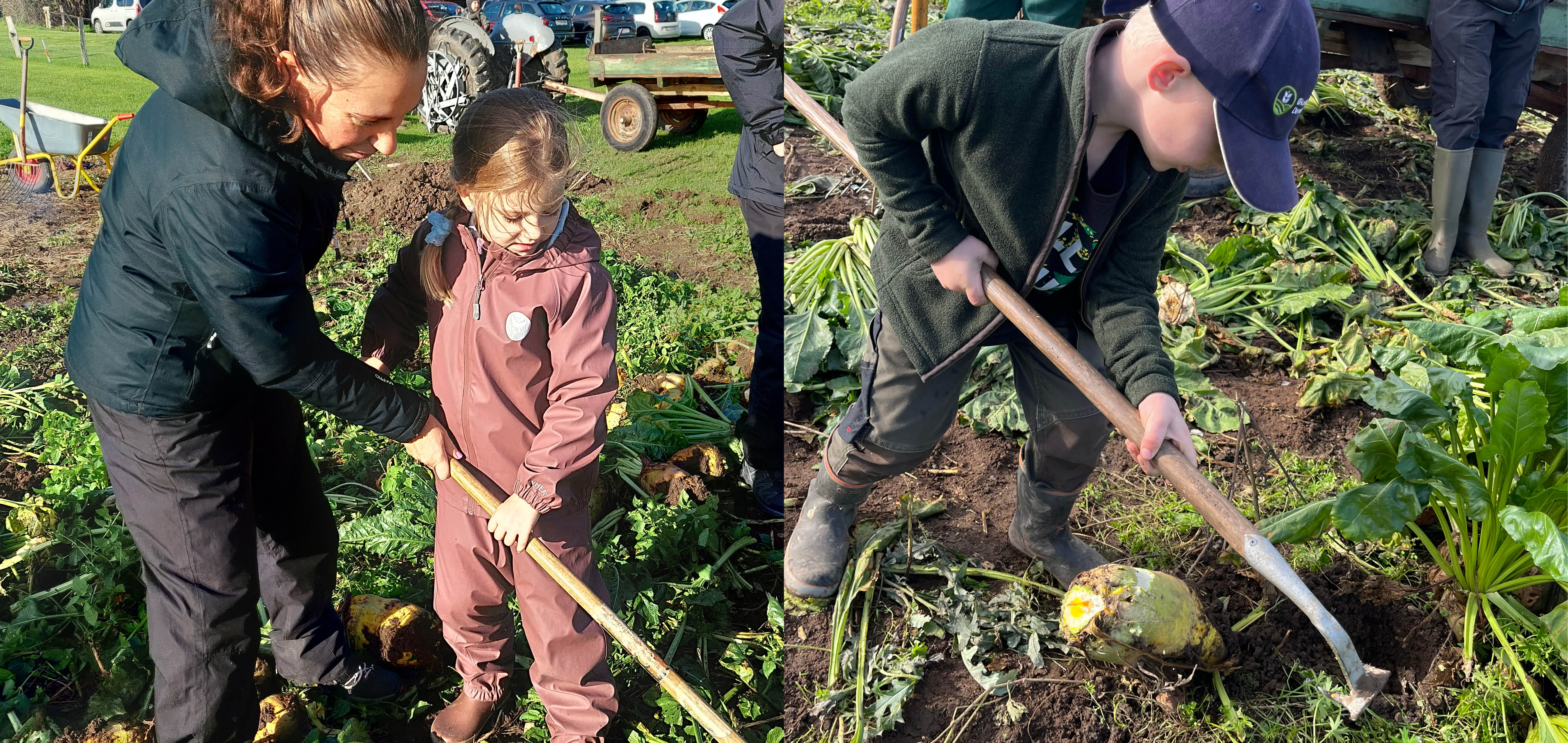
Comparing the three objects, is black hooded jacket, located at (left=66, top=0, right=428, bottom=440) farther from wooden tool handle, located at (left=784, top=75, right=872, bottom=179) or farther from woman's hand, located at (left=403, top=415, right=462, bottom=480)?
wooden tool handle, located at (left=784, top=75, right=872, bottom=179)

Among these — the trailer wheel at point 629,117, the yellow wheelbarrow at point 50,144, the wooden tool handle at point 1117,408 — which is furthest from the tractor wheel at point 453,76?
the wooden tool handle at point 1117,408

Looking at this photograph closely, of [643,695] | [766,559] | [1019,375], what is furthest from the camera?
[1019,375]

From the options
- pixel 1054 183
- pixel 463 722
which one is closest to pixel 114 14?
pixel 463 722

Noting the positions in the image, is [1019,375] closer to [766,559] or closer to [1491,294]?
[766,559]

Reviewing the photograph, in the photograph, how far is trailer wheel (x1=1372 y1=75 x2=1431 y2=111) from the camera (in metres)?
6.12

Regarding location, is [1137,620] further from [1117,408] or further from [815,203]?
[815,203]

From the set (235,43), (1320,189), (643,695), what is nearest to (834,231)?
(1320,189)

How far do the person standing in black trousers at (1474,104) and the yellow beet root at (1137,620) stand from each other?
11.6 ft

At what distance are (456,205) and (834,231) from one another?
3112 mm

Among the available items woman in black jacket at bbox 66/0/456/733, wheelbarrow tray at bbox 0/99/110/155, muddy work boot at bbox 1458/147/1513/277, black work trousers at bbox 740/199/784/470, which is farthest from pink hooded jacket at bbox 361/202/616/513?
muddy work boot at bbox 1458/147/1513/277


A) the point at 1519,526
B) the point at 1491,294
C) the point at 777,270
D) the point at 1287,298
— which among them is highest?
the point at 777,270

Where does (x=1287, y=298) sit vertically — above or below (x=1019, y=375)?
below

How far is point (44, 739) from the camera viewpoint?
1882 millimetres

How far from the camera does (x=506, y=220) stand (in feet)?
5.88
